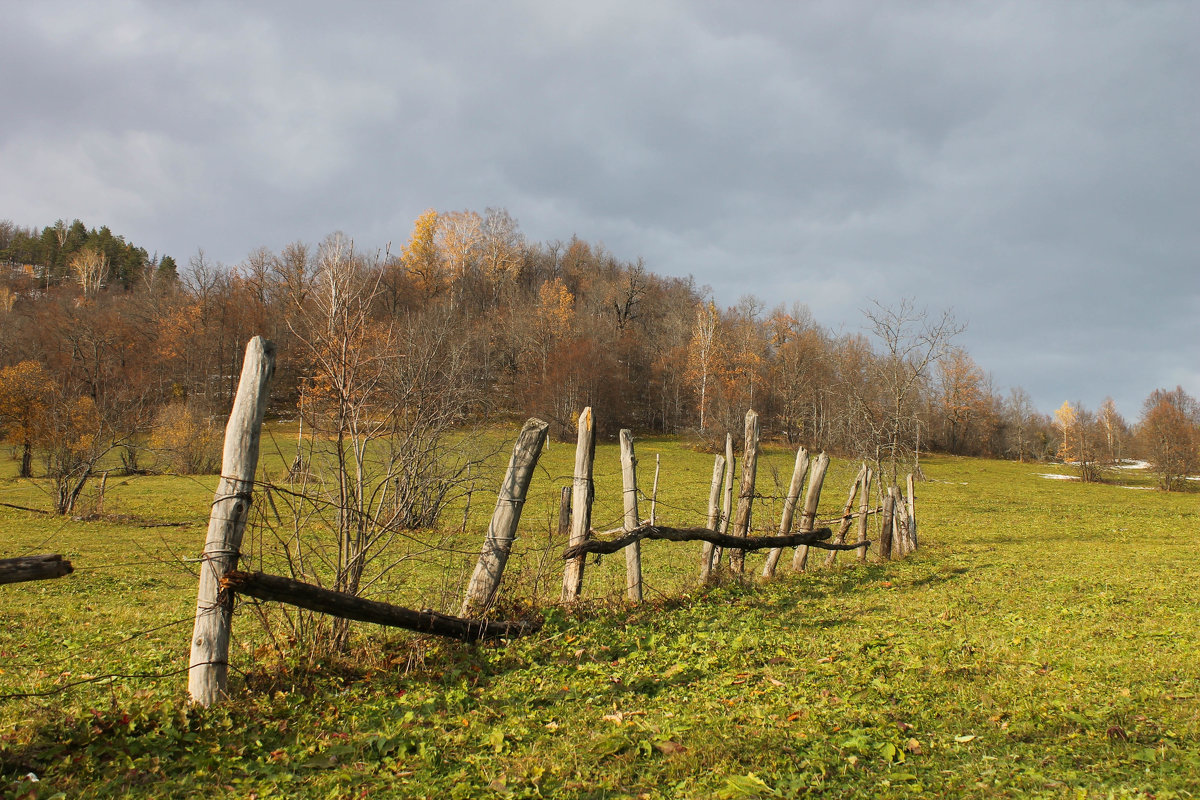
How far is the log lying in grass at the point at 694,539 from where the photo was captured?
6.41 m

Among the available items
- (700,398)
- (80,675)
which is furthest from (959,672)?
(700,398)

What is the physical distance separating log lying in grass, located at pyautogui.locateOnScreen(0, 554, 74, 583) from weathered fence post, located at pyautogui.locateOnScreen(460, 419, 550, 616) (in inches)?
118

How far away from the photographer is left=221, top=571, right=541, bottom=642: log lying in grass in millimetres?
4051

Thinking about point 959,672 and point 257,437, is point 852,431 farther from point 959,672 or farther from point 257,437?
point 257,437

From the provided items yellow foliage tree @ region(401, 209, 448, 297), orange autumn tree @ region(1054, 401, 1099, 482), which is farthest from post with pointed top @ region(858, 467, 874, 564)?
yellow foliage tree @ region(401, 209, 448, 297)

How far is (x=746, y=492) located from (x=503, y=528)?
420 centimetres

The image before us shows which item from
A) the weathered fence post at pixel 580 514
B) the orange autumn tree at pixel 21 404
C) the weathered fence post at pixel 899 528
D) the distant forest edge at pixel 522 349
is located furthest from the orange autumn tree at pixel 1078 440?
the orange autumn tree at pixel 21 404

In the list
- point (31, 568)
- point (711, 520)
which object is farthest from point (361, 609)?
point (711, 520)

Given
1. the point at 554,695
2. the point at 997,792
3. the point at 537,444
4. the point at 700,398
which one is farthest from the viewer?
the point at 700,398

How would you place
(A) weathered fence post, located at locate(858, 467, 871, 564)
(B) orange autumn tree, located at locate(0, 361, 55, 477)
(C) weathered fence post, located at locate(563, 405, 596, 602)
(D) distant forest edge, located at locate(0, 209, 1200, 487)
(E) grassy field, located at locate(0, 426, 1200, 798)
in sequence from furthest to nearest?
(D) distant forest edge, located at locate(0, 209, 1200, 487), (B) orange autumn tree, located at locate(0, 361, 55, 477), (A) weathered fence post, located at locate(858, 467, 871, 564), (C) weathered fence post, located at locate(563, 405, 596, 602), (E) grassy field, located at locate(0, 426, 1200, 798)

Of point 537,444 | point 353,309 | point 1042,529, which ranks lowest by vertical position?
point 1042,529

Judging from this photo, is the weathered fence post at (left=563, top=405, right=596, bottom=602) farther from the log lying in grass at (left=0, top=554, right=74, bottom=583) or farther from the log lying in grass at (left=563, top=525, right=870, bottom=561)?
the log lying in grass at (left=0, top=554, right=74, bottom=583)

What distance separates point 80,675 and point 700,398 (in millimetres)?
60270

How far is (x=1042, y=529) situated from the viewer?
21.1 m
